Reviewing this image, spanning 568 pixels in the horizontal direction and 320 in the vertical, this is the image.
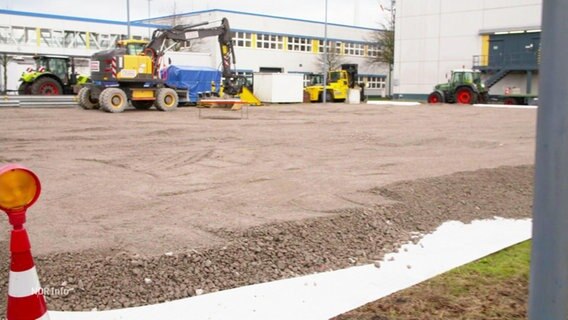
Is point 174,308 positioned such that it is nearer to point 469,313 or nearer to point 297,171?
point 469,313

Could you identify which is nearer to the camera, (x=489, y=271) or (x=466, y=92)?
(x=489, y=271)

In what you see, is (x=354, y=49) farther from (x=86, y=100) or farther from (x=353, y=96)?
(x=86, y=100)

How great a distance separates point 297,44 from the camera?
66875 mm

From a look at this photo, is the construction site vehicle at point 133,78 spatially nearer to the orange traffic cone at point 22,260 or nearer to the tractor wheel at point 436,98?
the tractor wheel at point 436,98

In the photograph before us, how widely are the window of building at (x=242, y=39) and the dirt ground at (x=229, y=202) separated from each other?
45.6 metres

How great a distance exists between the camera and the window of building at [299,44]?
6619 cm

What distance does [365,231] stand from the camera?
261 inches

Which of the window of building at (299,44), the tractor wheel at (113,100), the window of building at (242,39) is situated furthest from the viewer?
the window of building at (299,44)

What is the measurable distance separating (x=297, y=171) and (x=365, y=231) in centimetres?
415

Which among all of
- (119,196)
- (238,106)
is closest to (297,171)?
(119,196)

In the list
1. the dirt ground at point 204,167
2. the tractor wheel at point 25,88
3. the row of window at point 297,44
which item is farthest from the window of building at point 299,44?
the dirt ground at point 204,167

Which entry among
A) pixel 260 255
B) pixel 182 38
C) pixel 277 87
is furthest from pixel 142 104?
pixel 260 255

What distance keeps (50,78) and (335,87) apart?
75.4 ft

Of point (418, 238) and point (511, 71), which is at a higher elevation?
point (511, 71)
